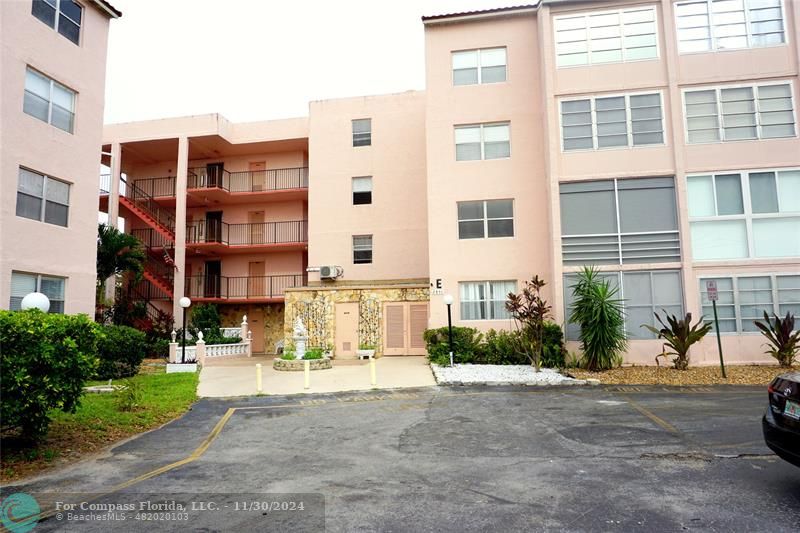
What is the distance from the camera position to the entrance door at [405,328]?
2073 centimetres

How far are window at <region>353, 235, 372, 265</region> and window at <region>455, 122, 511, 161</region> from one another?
7.23m

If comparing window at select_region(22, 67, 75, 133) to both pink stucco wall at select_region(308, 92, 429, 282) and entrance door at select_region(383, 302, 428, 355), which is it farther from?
entrance door at select_region(383, 302, 428, 355)

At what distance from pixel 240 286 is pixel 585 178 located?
1887cm

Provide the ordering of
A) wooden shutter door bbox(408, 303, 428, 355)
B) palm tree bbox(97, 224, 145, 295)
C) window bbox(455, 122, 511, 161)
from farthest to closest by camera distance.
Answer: wooden shutter door bbox(408, 303, 428, 355)
palm tree bbox(97, 224, 145, 295)
window bbox(455, 122, 511, 161)

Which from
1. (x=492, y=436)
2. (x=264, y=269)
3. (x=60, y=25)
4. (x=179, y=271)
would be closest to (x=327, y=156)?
(x=264, y=269)

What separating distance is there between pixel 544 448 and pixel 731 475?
224 centimetres

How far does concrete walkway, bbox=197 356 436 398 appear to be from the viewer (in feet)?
42.9

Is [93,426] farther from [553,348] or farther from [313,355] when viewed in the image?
[553,348]

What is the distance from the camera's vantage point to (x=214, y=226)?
27.7 metres

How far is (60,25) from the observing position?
581 inches

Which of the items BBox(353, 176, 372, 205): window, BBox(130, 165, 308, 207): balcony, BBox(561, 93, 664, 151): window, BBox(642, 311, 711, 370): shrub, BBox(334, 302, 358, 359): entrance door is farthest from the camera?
BBox(130, 165, 308, 207): balcony

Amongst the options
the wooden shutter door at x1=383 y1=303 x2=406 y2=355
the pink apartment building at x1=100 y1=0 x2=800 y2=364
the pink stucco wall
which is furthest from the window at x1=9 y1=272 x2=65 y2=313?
the wooden shutter door at x1=383 y1=303 x2=406 y2=355

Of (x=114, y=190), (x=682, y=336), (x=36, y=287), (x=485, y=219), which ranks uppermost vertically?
(x=114, y=190)

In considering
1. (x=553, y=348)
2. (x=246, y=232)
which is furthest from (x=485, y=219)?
(x=246, y=232)
